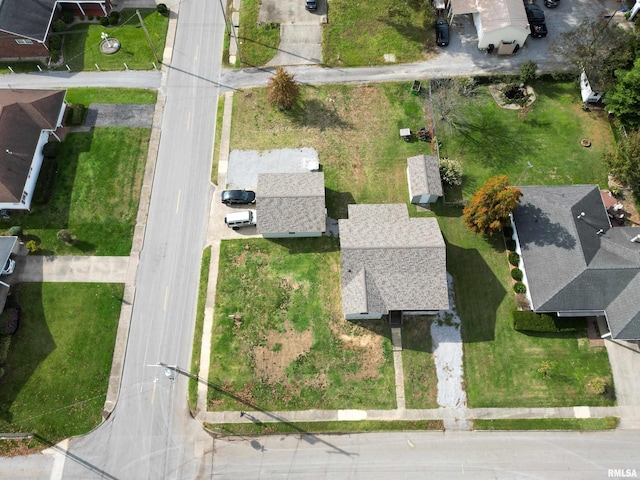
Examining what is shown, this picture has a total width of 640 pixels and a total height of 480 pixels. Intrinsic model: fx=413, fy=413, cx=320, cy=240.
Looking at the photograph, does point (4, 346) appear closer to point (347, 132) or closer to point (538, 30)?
point (347, 132)

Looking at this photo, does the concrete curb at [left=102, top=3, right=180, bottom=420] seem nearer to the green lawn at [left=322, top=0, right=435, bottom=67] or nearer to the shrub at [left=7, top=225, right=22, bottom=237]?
the shrub at [left=7, top=225, right=22, bottom=237]

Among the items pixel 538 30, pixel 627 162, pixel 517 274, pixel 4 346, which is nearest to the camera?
pixel 4 346

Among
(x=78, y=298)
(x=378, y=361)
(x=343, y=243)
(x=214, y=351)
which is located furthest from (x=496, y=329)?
(x=78, y=298)

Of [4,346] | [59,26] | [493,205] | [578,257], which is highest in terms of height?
[59,26]

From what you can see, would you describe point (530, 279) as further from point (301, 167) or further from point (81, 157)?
point (81, 157)

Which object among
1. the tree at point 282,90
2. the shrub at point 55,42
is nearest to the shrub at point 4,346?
the tree at point 282,90

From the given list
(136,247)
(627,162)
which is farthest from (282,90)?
(627,162)
